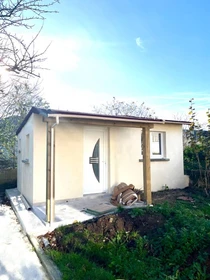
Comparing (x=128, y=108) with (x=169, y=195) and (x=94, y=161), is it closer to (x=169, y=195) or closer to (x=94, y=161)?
(x=169, y=195)

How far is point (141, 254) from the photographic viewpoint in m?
A: 3.44

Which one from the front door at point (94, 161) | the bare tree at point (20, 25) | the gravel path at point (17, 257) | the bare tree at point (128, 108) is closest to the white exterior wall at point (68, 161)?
the front door at point (94, 161)

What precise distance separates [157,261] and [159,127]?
21.5 feet

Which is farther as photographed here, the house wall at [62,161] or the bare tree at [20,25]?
the house wall at [62,161]

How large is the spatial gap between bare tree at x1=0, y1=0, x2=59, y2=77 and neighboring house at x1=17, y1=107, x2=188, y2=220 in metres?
1.67

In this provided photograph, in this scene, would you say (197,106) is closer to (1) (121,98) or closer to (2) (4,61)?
(2) (4,61)

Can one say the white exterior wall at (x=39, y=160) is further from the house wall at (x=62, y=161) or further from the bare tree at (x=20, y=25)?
the bare tree at (x=20, y=25)

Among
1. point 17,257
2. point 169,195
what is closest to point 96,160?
point 169,195

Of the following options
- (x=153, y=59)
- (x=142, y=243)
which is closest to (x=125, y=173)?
(x=142, y=243)

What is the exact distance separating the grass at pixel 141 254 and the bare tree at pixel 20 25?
122 inches

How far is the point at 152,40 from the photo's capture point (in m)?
9.52

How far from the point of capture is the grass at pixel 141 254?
2.97 metres

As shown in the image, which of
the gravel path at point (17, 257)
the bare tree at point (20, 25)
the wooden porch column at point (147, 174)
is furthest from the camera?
the wooden porch column at point (147, 174)

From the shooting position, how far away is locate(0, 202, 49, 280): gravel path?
3213 millimetres
